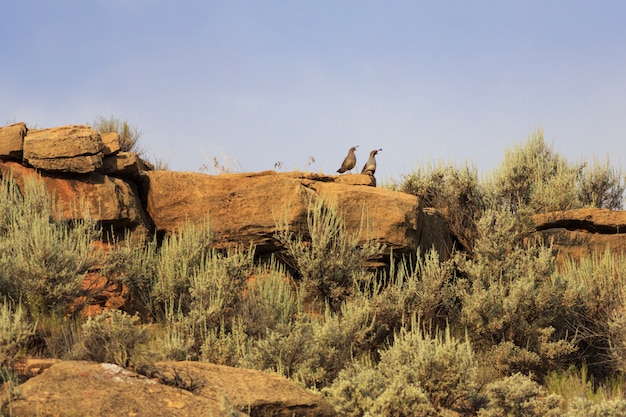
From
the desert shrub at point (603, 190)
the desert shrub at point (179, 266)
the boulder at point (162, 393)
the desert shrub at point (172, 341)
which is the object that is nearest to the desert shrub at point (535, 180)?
the desert shrub at point (603, 190)

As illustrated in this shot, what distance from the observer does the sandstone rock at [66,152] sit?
1070 cm

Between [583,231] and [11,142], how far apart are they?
32.0ft

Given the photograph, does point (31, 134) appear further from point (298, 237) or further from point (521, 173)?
point (521, 173)

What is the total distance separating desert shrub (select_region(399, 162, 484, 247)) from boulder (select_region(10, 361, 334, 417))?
7.67 m

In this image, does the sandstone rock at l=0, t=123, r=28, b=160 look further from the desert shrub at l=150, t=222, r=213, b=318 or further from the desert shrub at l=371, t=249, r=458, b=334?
the desert shrub at l=371, t=249, r=458, b=334

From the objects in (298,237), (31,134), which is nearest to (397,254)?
(298,237)

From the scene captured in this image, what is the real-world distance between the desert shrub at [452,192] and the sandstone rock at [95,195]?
18.6ft

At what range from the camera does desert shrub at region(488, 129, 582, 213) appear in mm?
14750

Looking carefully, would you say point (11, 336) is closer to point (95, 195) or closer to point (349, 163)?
point (95, 195)

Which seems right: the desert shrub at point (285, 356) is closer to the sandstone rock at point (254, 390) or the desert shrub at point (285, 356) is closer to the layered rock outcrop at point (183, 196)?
the sandstone rock at point (254, 390)

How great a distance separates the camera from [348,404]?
6.62 m

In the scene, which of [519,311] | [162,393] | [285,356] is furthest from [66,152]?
[519,311]

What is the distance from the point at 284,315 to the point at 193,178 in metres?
3.09

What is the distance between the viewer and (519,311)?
9656 mm
